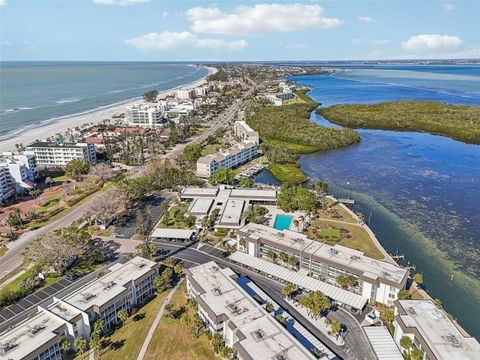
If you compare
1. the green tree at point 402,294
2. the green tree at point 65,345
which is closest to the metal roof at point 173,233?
the green tree at point 65,345

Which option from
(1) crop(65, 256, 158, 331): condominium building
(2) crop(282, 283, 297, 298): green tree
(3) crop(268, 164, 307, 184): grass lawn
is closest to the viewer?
(1) crop(65, 256, 158, 331): condominium building

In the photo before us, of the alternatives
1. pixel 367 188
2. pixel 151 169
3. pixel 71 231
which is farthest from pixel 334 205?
pixel 71 231

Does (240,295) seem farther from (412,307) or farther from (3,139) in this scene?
(3,139)

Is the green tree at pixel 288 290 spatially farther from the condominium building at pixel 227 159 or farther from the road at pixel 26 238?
the condominium building at pixel 227 159

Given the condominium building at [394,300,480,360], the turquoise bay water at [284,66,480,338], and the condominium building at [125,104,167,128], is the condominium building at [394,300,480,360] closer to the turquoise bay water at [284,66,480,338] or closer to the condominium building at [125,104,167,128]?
the turquoise bay water at [284,66,480,338]

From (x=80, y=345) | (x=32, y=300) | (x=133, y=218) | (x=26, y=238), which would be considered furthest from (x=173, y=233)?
(x=80, y=345)

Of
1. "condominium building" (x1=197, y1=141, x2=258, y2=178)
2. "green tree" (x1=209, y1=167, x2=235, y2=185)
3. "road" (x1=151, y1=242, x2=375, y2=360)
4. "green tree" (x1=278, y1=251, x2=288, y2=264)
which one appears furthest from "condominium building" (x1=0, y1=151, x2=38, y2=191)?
"green tree" (x1=278, y1=251, x2=288, y2=264)

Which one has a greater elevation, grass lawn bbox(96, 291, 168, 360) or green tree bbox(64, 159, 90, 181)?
green tree bbox(64, 159, 90, 181)

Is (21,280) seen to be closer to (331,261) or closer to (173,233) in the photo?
(173,233)

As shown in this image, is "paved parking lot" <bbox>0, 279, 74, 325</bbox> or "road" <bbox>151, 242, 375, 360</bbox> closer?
"road" <bbox>151, 242, 375, 360</bbox>
